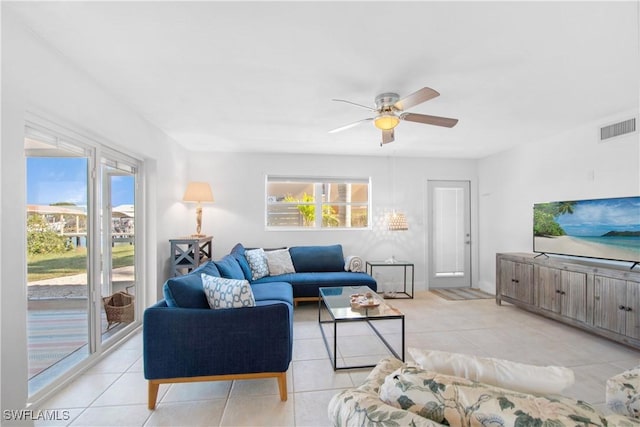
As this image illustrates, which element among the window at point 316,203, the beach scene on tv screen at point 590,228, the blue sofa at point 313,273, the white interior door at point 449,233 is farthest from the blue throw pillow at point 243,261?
the beach scene on tv screen at point 590,228

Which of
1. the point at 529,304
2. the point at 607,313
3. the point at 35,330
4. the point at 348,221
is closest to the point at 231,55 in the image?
the point at 35,330

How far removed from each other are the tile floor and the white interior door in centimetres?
149

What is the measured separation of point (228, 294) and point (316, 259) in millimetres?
2521

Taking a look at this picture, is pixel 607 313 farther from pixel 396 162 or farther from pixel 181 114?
pixel 181 114

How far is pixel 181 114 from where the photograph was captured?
9.77 feet

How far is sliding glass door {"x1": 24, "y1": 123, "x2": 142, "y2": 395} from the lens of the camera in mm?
1953

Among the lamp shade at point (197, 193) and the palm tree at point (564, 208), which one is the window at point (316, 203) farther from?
the palm tree at point (564, 208)

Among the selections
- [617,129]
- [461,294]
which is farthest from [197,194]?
[617,129]

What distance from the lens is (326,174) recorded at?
4.91m

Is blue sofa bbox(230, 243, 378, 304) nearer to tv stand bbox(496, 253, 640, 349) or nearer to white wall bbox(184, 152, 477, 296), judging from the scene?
white wall bbox(184, 152, 477, 296)

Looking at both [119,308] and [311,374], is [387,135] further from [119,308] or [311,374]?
[119,308]

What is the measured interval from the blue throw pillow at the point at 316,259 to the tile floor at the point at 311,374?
89 cm

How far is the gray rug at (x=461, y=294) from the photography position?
4.51m

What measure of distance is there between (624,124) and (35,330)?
551 cm
